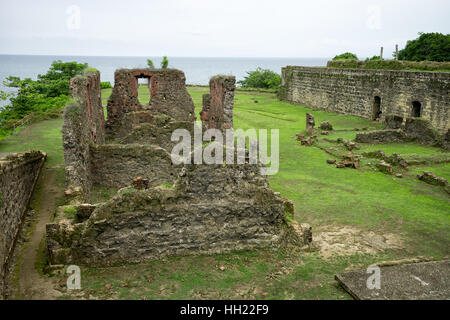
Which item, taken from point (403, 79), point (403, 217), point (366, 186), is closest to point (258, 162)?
point (403, 217)

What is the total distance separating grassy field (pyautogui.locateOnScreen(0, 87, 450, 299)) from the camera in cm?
763

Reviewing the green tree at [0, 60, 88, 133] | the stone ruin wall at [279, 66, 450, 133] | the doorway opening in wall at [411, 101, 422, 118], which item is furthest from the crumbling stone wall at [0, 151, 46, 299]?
the doorway opening in wall at [411, 101, 422, 118]

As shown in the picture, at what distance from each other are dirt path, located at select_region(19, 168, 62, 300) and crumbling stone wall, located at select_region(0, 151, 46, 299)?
1.11 feet

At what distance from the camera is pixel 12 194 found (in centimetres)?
944

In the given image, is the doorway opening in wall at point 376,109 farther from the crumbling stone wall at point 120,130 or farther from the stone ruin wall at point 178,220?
the stone ruin wall at point 178,220

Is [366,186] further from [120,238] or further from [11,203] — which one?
[11,203]

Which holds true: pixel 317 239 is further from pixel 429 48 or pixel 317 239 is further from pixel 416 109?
pixel 429 48

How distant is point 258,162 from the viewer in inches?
348

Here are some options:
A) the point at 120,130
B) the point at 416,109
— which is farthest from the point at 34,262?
the point at 416,109

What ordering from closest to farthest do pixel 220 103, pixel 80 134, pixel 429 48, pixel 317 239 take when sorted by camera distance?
pixel 317 239, pixel 80 134, pixel 220 103, pixel 429 48

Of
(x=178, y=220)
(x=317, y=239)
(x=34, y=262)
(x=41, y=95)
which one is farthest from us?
(x=41, y=95)

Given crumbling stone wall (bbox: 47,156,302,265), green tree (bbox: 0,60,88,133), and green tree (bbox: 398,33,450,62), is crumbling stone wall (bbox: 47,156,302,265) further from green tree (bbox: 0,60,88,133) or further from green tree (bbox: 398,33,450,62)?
green tree (bbox: 398,33,450,62)

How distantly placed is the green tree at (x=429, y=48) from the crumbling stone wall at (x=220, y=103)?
35162mm

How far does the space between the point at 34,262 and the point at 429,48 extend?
4725 cm
